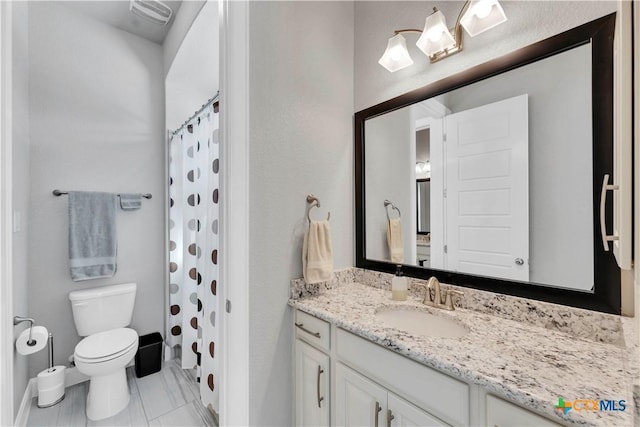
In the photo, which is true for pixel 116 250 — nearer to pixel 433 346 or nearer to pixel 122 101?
pixel 122 101

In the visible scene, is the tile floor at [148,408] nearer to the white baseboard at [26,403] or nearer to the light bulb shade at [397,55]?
the white baseboard at [26,403]

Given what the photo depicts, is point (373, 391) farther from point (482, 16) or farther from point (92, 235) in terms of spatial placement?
point (92, 235)


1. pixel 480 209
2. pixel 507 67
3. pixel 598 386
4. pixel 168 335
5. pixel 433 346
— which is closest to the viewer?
pixel 598 386

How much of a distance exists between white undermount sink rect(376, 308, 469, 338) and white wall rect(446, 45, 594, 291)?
0.36m

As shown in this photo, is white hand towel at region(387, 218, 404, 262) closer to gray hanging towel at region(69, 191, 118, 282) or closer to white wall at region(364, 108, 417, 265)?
white wall at region(364, 108, 417, 265)

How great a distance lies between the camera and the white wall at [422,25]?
0.97m

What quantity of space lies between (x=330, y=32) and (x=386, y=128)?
647 millimetres

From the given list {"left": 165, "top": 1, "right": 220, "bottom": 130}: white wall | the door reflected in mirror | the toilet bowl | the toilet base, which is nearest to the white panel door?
the door reflected in mirror

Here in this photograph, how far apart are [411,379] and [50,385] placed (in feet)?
7.86

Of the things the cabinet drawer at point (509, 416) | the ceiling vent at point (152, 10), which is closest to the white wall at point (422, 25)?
the cabinet drawer at point (509, 416)

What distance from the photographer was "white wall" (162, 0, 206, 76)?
1.84 meters

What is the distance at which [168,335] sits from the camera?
2420mm

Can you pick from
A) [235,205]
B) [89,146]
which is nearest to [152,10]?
[89,146]

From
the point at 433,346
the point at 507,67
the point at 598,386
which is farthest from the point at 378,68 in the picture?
the point at 598,386
